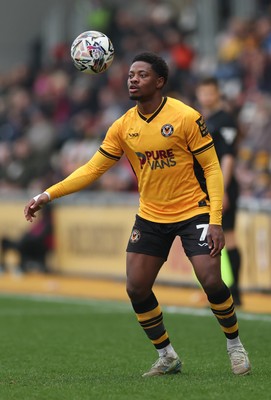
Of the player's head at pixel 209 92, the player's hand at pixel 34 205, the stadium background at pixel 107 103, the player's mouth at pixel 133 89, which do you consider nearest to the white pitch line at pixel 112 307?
the stadium background at pixel 107 103

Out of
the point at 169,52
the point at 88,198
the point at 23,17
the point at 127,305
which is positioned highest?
the point at 23,17

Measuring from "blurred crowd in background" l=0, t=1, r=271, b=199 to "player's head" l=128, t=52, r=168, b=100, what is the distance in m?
8.25

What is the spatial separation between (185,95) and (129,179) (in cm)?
245

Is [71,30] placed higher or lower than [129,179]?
higher

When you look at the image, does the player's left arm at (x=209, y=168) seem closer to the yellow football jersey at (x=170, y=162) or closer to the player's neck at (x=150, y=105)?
the yellow football jersey at (x=170, y=162)

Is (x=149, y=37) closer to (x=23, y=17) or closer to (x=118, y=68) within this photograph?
(x=118, y=68)

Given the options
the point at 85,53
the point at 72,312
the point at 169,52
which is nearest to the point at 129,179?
the point at 169,52

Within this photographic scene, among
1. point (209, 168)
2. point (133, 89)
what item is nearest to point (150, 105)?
point (133, 89)

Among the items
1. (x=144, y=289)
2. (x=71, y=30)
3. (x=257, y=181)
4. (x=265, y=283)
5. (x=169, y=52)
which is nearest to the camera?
(x=144, y=289)

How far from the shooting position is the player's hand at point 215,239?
763 centimetres

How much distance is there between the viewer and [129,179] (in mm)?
18812

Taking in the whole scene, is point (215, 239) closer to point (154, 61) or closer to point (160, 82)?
point (160, 82)

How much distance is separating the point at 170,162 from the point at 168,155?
51mm

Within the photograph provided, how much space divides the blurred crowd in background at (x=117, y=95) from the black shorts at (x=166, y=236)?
8.13 m
